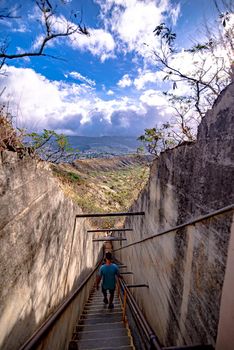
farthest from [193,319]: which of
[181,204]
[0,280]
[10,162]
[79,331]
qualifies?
[79,331]

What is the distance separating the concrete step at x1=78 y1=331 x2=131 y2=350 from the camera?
4.56m

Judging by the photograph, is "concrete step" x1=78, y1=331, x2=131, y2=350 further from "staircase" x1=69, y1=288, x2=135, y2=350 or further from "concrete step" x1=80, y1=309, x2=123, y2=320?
"concrete step" x1=80, y1=309, x2=123, y2=320

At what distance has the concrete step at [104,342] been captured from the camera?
4559mm

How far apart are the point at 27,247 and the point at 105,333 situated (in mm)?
3575

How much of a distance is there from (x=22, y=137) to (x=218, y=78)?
6115 mm

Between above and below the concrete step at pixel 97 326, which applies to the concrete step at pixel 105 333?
above

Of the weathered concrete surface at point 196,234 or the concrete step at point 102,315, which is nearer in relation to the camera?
the weathered concrete surface at point 196,234

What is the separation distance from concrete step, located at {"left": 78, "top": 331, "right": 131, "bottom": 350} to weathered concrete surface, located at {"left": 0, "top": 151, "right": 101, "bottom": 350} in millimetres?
1222

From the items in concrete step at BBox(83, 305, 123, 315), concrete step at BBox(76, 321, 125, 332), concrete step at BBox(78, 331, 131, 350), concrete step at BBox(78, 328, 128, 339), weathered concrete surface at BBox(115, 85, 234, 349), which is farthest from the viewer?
concrete step at BBox(83, 305, 123, 315)

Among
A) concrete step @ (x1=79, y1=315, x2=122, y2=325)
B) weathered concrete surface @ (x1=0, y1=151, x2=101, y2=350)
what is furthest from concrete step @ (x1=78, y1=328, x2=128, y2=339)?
weathered concrete surface @ (x1=0, y1=151, x2=101, y2=350)

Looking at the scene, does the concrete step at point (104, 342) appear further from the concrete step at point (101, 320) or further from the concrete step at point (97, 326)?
the concrete step at point (101, 320)

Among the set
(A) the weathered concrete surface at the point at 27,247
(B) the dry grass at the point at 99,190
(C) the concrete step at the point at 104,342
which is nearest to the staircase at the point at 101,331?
(C) the concrete step at the point at 104,342

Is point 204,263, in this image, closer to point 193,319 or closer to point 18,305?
point 193,319

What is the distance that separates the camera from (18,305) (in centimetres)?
247
